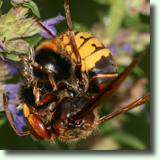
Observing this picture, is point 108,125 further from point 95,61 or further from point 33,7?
point 33,7

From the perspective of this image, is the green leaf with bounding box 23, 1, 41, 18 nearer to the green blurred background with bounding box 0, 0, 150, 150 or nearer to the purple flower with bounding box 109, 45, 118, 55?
the green blurred background with bounding box 0, 0, 150, 150

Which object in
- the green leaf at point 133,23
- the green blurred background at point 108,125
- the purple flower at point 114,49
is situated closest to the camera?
the green blurred background at point 108,125

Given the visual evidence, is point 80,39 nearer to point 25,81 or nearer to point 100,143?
point 25,81

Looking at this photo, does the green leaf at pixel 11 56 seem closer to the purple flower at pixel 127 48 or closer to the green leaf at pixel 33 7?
the green leaf at pixel 33 7

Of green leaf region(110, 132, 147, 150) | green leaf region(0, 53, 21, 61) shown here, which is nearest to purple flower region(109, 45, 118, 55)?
green leaf region(110, 132, 147, 150)

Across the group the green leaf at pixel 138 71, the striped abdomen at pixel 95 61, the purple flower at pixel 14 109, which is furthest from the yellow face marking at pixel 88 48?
the green leaf at pixel 138 71

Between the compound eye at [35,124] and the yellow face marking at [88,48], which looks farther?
the yellow face marking at [88,48]
